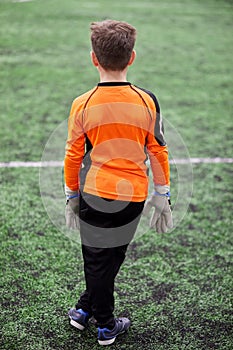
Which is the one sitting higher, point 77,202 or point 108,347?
point 77,202

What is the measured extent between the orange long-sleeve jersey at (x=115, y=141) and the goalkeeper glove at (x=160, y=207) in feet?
0.38

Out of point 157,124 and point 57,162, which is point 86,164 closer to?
point 157,124

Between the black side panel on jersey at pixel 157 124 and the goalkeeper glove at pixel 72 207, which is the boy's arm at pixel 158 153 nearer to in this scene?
the black side panel on jersey at pixel 157 124

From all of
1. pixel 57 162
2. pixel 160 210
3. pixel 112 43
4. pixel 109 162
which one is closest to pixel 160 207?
pixel 160 210

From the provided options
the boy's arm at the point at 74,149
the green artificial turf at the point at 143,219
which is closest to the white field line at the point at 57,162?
the green artificial turf at the point at 143,219

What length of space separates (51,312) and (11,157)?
2.16 metres

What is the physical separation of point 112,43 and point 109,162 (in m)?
0.52

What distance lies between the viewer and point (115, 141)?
2363 millimetres

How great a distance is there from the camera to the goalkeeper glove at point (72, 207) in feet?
8.45

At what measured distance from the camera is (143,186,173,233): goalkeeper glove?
2.61m

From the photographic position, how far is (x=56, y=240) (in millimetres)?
3605

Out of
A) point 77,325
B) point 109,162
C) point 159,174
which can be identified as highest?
point 109,162

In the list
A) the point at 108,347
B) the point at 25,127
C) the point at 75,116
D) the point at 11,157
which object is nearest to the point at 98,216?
the point at 75,116

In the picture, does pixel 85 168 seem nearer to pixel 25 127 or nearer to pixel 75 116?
pixel 75 116
